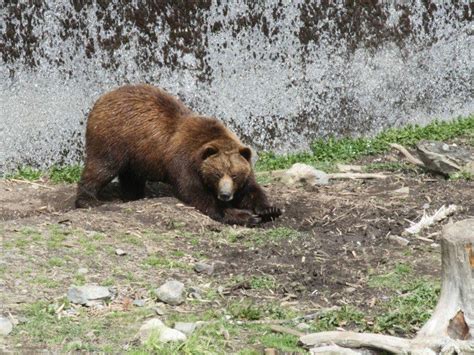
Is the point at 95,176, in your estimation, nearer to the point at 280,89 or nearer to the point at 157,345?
the point at 280,89

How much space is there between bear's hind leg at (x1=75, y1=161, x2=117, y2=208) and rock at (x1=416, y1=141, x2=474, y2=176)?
9.83 ft

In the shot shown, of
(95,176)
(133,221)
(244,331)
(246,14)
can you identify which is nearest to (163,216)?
(133,221)

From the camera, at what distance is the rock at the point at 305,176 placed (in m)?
8.84

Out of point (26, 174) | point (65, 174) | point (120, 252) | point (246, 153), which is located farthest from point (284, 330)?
point (26, 174)

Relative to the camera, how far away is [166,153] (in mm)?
8773

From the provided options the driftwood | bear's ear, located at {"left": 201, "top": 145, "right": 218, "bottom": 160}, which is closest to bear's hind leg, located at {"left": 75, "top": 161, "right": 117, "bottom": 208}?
bear's ear, located at {"left": 201, "top": 145, "right": 218, "bottom": 160}

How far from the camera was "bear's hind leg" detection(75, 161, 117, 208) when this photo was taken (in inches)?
351

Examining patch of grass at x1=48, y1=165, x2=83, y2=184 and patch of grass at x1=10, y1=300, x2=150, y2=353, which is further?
patch of grass at x1=48, y1=165, x2=83, y2=184

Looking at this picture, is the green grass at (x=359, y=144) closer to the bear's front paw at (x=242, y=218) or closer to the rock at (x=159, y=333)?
the bear's front paw at (x=242, y=218)

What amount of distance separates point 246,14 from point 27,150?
8.93 feet

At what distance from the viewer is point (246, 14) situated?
Result: 32.9 feet

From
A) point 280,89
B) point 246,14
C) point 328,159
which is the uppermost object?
point 246,14

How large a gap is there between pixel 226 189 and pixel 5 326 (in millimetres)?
3451

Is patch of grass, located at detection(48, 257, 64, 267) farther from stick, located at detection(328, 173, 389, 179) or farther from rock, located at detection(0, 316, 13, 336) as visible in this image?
stick, located at detection(328, 173, 389, 179)
